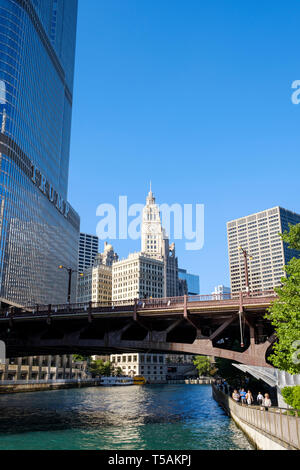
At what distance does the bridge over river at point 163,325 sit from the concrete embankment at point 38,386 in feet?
182

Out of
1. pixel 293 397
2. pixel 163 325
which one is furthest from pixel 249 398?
pixel 163 325

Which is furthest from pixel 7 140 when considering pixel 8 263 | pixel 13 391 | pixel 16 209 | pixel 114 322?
pixel 114 322

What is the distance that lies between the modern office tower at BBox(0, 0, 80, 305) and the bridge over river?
65147 millimetres

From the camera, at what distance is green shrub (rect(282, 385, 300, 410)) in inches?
980

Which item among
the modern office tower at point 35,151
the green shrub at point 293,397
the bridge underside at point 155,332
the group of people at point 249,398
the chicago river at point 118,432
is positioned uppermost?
the modern office tower at point 35,151

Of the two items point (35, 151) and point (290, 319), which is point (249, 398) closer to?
point (290, 319)

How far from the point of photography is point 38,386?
394 feet

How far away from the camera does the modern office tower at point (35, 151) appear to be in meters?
118

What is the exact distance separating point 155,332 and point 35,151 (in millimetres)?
107629

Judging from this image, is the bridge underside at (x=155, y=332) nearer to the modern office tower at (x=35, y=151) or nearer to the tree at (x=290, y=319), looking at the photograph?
the tree at (x=290, y=319)

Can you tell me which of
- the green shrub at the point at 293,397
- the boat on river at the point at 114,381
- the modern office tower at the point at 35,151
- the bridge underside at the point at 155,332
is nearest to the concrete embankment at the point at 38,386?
the boat on river at the point at 114,381

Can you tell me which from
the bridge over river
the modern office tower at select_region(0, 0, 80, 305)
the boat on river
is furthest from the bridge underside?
the boat on river

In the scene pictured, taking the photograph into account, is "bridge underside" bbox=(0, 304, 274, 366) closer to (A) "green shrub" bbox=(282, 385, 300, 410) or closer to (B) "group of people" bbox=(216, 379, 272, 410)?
(B) "group of people" bbox=(216, 379, 272, 410)

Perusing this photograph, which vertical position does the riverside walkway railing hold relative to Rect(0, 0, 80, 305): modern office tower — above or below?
below
